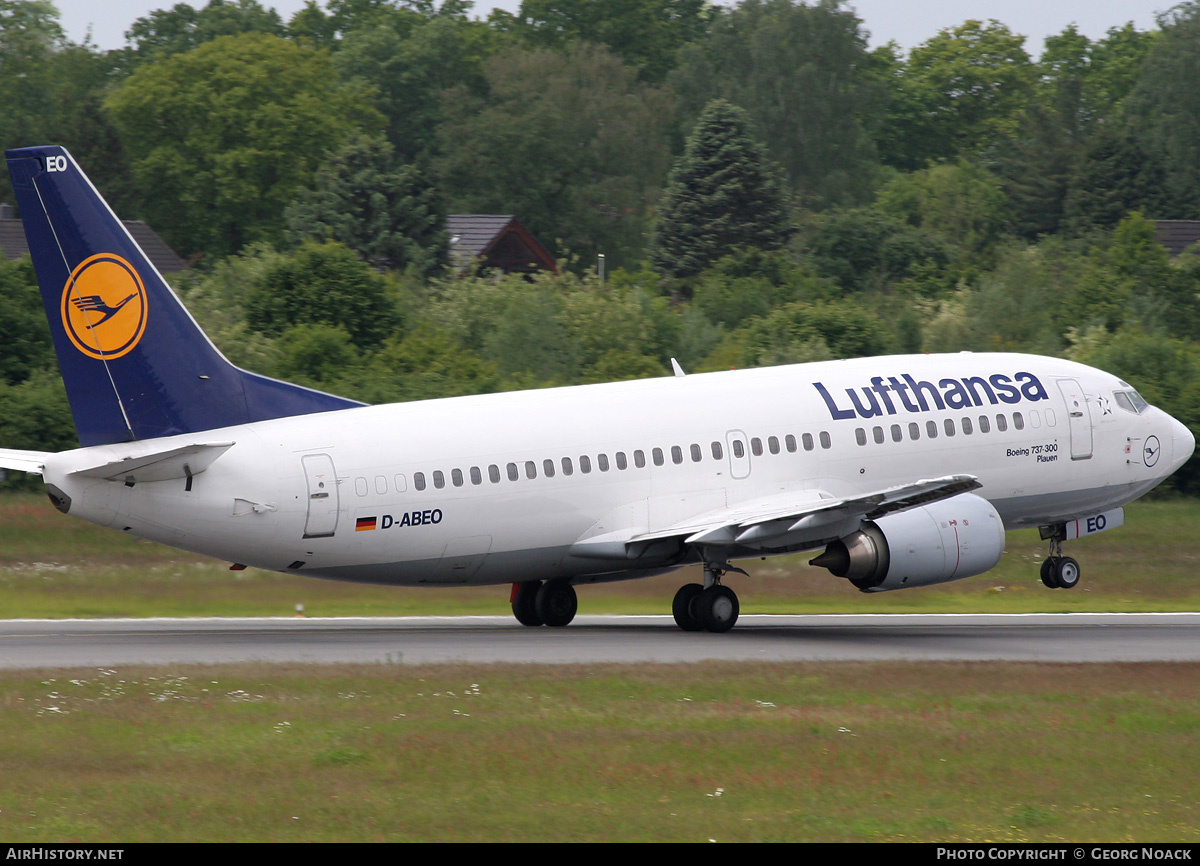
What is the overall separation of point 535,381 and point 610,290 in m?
11.2

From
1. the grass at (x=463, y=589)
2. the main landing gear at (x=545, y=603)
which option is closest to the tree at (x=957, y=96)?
the grass at (x=463, y=589)

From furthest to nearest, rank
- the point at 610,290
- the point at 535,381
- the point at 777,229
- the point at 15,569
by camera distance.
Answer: the point at 777,229 < the point at 610,290 < the point at 535,381 < the point at 15,569

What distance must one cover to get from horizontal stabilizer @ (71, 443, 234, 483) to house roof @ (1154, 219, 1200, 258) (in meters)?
88.6

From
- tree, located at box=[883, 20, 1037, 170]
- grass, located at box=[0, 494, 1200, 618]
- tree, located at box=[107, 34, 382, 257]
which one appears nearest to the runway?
grass, located at box=[0, 494, 1200, 618]

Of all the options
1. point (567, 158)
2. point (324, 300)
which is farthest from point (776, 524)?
point (567, 158)

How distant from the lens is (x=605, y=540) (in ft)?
101

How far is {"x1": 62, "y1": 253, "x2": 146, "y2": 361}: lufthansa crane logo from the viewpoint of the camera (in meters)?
27.0

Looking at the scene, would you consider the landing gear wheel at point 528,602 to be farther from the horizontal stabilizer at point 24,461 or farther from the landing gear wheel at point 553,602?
the horizontal stabilizer at point 24,461

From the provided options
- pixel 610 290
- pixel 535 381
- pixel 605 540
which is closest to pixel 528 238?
pixel 610 290

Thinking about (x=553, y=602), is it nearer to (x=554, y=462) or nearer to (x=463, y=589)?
(x=554, y=462)

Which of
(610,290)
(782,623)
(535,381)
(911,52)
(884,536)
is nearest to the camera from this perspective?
(884,536)

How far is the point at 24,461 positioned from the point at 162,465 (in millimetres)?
3256

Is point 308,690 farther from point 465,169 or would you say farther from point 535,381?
point 465,169

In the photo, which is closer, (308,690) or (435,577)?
(308,690)
